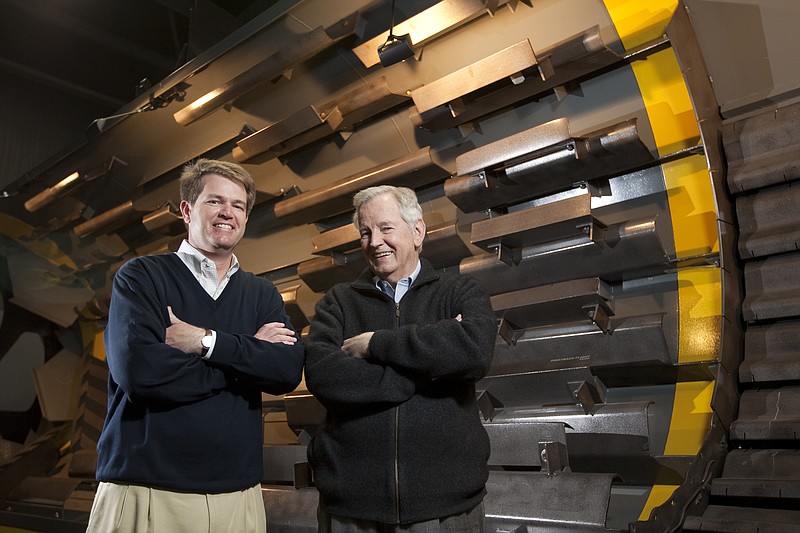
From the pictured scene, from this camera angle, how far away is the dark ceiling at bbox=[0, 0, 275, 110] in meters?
5.15

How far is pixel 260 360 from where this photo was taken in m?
1.76

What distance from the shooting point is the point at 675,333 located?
Result: 2375mm

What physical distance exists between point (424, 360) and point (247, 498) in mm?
606

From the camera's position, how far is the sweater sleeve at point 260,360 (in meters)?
1.73

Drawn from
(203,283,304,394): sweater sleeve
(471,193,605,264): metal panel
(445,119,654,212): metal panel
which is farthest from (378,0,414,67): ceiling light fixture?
(203,283,304,394): sweater sleeve

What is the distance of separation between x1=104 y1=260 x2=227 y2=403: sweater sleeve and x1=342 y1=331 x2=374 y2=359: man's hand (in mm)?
323

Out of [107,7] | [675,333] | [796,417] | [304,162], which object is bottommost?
[796,417]

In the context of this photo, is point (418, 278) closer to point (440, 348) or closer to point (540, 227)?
point (440, 348)

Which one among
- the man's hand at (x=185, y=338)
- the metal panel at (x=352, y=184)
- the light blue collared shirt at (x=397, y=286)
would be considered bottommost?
the man's hand at (x=185, y=338)

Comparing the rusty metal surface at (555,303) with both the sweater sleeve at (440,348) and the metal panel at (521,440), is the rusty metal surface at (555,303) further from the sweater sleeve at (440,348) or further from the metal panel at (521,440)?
the sweater sleeve at (440,348)


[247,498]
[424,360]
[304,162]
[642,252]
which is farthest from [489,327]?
[304,162]

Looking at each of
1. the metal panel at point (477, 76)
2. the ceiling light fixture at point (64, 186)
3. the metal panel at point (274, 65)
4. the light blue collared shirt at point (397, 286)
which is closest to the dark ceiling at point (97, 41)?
the ceiling light fixture at point (64, 186)

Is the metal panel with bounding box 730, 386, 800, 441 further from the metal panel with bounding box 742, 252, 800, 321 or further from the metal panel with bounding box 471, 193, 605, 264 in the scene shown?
the metal panel with bounding box 471, 193, 605, 264

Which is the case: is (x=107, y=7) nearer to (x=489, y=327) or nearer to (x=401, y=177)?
(x=401, y=177)
